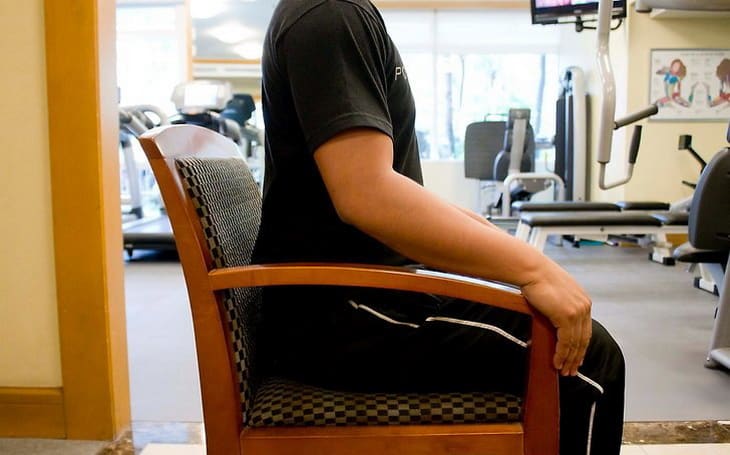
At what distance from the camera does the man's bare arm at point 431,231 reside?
0.76m

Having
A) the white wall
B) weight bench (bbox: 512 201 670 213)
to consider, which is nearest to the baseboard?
weight bench (bbox: 512 201 670 213)

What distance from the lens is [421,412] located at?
847mm

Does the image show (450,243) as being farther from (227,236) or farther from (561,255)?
(561,255)

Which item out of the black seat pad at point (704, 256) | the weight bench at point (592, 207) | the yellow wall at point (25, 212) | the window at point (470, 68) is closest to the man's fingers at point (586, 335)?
the yellow wall at point (25, 212)

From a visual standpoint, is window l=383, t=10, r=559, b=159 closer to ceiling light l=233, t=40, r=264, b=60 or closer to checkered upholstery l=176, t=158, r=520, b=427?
ceiling light l=233, t=40, r=264, b=60

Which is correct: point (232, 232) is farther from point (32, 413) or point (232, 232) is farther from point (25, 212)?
point (32, 413)

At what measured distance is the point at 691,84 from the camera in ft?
15.3

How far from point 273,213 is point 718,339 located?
182cm

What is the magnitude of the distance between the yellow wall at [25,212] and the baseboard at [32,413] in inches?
0.9

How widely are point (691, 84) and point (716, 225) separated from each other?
310 centimetres

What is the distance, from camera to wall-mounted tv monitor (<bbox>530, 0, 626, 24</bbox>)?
383cm

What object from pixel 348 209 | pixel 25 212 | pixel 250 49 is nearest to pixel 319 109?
pixel 348 209

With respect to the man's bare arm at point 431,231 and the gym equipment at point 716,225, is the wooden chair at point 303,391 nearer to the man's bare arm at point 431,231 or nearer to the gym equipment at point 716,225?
the man's bare arm at point 431,231

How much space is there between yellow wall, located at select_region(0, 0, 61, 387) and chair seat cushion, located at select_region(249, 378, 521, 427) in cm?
95
